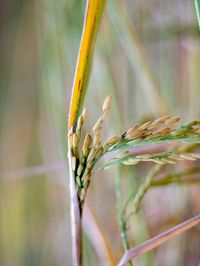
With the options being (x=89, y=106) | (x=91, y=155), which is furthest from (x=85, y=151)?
(x=89, y=106)

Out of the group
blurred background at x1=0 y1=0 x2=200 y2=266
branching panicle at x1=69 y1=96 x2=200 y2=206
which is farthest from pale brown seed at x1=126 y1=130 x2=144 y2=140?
blurred background at x1=0 y1=0 x2=200 y2=266

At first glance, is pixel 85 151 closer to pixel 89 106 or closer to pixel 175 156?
pixel 175 156

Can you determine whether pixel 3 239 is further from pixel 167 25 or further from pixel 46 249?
pixel 167 25

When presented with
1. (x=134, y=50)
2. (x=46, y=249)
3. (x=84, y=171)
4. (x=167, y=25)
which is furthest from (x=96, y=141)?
(x=46, y=249)

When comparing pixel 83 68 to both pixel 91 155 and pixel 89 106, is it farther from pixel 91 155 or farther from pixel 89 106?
pixel 89 106

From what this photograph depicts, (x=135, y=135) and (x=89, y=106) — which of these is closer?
(x=135, y=135)

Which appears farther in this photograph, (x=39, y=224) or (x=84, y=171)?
(x=39, y=224)

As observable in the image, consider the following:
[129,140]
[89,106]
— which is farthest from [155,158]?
[89,106]
